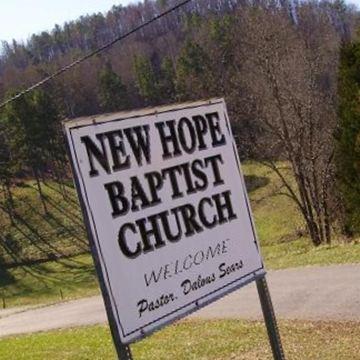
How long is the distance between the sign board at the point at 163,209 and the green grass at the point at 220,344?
13.5 feet

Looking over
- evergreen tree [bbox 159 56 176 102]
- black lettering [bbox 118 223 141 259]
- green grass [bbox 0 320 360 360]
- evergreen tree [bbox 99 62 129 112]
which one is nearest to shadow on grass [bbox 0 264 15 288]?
green grass [bbox 0 320 360 360]

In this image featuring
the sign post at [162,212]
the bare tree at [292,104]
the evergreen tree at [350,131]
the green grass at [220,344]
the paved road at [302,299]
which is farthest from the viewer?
the bare tree at [292,104]

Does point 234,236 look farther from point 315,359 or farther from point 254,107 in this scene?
point 254,107

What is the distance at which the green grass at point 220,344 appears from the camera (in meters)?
8.59

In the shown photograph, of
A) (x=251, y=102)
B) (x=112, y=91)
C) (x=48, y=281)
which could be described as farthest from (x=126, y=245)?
(x=112, y=91)

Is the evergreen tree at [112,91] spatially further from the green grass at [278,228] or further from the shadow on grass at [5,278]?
the shadow on grass at [5,278]

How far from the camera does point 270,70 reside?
92.9 ft

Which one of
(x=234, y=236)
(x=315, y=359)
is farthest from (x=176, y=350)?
(x=234, y=236)

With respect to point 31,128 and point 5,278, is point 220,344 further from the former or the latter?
point 31,128

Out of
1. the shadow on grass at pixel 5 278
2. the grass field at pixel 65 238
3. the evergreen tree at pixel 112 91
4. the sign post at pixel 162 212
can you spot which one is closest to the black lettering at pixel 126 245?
the sign post at pixel 162 212

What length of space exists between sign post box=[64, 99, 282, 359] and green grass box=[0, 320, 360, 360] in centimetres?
412

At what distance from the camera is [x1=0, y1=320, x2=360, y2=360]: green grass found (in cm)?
859

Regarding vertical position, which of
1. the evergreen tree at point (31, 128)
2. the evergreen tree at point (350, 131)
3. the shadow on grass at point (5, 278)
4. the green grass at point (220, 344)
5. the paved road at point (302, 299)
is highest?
the evergreen tree at point (31, 128)

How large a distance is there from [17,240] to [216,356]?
47.8 metres
